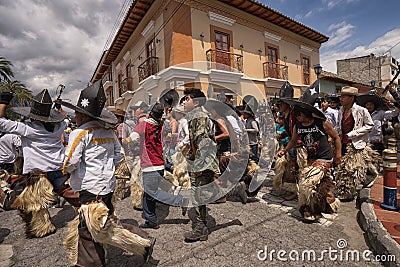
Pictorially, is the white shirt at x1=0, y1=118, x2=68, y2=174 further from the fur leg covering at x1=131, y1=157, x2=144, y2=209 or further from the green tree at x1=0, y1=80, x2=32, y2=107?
the green tree at x1=0, y1=80, x2=32, y2=107

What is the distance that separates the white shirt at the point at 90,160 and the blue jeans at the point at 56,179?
1.39 m

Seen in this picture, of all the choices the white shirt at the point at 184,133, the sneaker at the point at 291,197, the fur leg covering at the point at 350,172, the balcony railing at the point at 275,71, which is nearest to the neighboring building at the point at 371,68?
the balcony railing at the point at 275,71

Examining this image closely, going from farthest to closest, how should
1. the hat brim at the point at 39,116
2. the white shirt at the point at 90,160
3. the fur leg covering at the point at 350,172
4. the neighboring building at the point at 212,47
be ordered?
the neighboring building at the point at 212,47 < the fur leg covering at the point at 350,172 < the hat brim at the point at 39,116 < the white shirt at the point at 90,160

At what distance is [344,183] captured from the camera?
12.4 feet

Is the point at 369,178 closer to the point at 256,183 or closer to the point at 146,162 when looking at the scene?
the point at 256,183

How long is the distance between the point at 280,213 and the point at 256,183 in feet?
3.09

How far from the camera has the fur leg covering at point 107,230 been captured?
1.95 m

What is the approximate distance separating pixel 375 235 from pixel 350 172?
4.74 feet

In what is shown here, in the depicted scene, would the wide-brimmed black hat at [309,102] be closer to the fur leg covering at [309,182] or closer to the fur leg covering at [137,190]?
the fur leg covering at [309,182]

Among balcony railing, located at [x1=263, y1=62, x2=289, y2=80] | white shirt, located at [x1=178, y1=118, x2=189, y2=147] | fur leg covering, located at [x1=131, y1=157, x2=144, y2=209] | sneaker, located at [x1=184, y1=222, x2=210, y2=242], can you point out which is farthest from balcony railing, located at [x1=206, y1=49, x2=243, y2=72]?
sneaker, located at [x1=184, y1=222, x2=210, y2=242]

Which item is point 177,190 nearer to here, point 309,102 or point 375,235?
point 309,102

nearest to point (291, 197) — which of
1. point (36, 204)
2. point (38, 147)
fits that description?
point (36, 204)

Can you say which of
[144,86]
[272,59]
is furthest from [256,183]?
[272,59]

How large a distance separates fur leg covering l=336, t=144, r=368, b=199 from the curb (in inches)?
17.0
